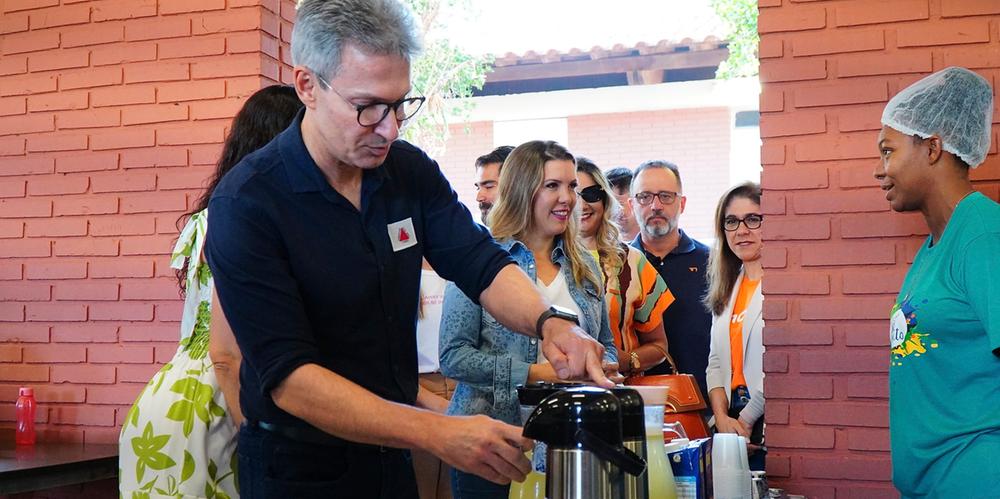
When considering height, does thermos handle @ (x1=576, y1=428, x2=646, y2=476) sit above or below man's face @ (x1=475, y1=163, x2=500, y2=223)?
below

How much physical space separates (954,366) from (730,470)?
540 mm

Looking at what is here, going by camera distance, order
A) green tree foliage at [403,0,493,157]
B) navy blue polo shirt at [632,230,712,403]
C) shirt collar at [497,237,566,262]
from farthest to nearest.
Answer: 1. green tree foliage at [403,0,493,157]
2. navy blue polo shirt at [632,230,712,403]
3. shirt collar at [497,237,566,262]

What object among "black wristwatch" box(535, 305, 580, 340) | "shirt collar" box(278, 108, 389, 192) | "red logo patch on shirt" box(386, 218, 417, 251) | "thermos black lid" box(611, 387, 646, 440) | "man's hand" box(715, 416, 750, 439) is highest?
"shirt collar" box(278, 108, 389, 192)

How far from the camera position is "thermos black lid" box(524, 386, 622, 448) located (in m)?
1.24

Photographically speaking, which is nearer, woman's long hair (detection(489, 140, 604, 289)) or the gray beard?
woman's long hair (detection(489, 140, 604, 289))

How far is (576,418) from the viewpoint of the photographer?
124 cm

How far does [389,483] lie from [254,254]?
49 centimetres

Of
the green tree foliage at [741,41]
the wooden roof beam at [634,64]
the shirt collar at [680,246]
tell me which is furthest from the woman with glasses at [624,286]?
the wooden roof beam at [634,64]

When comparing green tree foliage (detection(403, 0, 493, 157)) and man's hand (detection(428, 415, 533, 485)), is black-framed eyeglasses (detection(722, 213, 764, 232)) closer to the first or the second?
man's hand (detection(428, 415, 533, 485))

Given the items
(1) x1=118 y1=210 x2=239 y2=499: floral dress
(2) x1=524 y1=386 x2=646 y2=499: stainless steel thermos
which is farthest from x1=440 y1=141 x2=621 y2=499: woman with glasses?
(2) x1=524 y1=386 x2=646 y2=499: stainless steel thermos

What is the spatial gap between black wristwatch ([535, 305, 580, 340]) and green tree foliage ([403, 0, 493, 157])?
9.18 m

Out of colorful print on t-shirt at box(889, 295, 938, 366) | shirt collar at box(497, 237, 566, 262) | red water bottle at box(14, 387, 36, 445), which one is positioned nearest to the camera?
colorful print on t-shirt at box(889, 295, 938, 366)

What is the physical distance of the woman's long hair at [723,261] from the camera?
12.8 ft

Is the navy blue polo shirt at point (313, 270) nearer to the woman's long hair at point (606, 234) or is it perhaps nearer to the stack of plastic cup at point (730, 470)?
the stack of plastic cup at point (730, 470)
